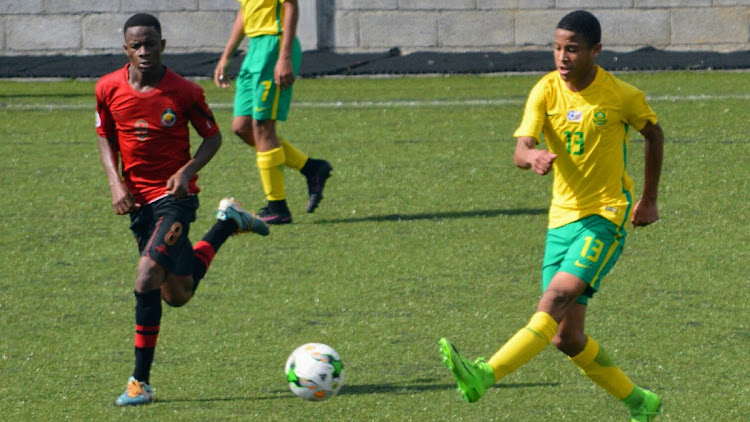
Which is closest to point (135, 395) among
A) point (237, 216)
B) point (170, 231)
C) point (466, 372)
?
point (170, 231)

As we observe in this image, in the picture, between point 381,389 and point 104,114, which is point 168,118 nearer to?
point 104,114

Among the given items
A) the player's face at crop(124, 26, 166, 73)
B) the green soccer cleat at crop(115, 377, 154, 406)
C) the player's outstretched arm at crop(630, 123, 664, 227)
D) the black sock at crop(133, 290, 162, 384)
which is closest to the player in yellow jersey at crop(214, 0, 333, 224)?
the player's face at crop(124, 26, 166, 73)

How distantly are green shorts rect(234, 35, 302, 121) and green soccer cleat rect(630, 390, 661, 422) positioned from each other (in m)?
4.57

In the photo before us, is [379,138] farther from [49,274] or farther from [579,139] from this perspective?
[579,139]

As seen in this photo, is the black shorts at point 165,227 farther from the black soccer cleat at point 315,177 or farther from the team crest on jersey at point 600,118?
the black soccer cleat at point 315,177

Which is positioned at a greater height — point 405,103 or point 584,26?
point 584,26

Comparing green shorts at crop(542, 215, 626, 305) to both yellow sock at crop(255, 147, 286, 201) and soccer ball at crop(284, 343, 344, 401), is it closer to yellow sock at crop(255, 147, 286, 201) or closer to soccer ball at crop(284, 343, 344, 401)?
soccer ball at crop(284, 343, 344, 401)

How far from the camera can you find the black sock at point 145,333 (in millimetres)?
5629

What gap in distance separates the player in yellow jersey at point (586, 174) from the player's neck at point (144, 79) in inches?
74.8

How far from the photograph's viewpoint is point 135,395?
5582 mm

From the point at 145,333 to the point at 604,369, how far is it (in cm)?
201

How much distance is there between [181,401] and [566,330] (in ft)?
5.72

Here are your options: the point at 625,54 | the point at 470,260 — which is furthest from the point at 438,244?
the point at 625,54

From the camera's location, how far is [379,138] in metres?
12.8
